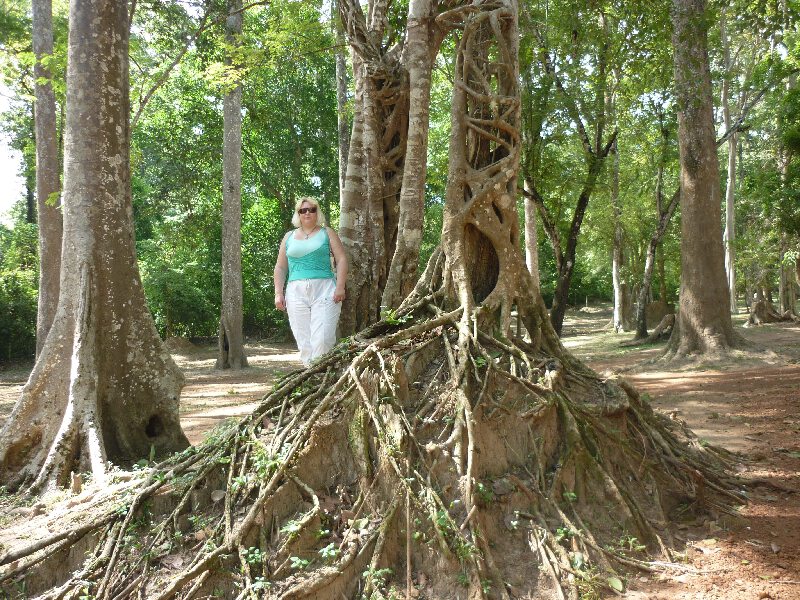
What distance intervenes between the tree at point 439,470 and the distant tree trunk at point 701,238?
5.91 metres

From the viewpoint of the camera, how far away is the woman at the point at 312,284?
535cm

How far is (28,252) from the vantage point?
21.4m

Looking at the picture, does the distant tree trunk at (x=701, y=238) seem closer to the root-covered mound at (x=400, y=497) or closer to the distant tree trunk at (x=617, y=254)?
the root-covered mound at (x=400, y=497)

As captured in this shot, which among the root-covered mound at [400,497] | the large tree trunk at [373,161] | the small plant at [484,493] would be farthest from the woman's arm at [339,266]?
the small plant at [484,493]

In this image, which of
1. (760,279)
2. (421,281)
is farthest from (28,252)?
(760,279)

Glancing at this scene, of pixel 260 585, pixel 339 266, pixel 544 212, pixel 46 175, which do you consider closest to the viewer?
pixel 260 585

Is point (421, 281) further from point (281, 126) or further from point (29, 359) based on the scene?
point (281, 126)

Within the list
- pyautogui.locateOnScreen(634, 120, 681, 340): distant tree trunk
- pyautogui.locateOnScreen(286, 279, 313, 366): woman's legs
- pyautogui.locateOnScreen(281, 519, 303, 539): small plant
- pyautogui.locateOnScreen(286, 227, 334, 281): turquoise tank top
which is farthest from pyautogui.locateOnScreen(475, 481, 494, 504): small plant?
pyautogui.locateOnScreen(634, 120, 681, 340): distant tree trunk

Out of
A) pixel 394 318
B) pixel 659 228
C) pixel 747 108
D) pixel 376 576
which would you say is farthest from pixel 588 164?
pixel 376 576

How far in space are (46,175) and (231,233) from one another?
3.95 m

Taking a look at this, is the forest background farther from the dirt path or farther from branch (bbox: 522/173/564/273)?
the dirt path

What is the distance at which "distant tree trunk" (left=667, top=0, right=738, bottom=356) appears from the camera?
389 inches

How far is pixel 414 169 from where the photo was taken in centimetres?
545

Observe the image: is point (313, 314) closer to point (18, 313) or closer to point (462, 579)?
point (462, 579)
